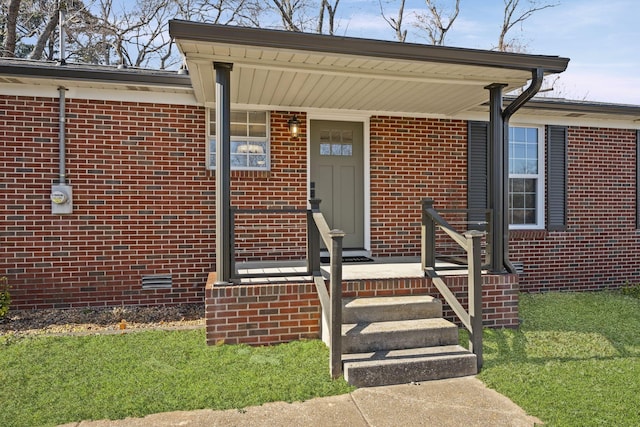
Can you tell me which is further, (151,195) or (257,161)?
(257,161)

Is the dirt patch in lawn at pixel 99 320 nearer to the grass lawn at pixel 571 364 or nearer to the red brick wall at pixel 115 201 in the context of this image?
the red brick wall at pixel 115 201

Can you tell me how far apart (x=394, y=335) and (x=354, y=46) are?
2606mm

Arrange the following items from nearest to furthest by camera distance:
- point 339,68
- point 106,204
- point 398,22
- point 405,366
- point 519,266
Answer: point 405,366
point 339,68
point 106,204
point 519,266
point 398,22

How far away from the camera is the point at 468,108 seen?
236 inches

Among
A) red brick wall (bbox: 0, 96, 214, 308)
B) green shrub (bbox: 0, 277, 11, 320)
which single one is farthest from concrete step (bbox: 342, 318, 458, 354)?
green shrub (bbox: 0, 277, 11, 320)

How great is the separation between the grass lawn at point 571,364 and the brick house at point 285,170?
49 cm

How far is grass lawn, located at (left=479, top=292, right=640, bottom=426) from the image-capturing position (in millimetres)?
2971

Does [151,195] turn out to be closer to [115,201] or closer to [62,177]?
[115,201]

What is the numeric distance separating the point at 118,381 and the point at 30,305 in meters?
2.72

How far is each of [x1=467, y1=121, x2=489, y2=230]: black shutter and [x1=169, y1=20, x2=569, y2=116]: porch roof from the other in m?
0.95

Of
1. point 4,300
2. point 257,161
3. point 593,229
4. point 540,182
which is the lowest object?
point 4,300

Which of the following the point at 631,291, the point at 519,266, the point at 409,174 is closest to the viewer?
the point at 409,174

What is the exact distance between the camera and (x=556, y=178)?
6848 millimetres

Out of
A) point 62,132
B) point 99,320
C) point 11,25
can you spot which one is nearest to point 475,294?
point 99,320
